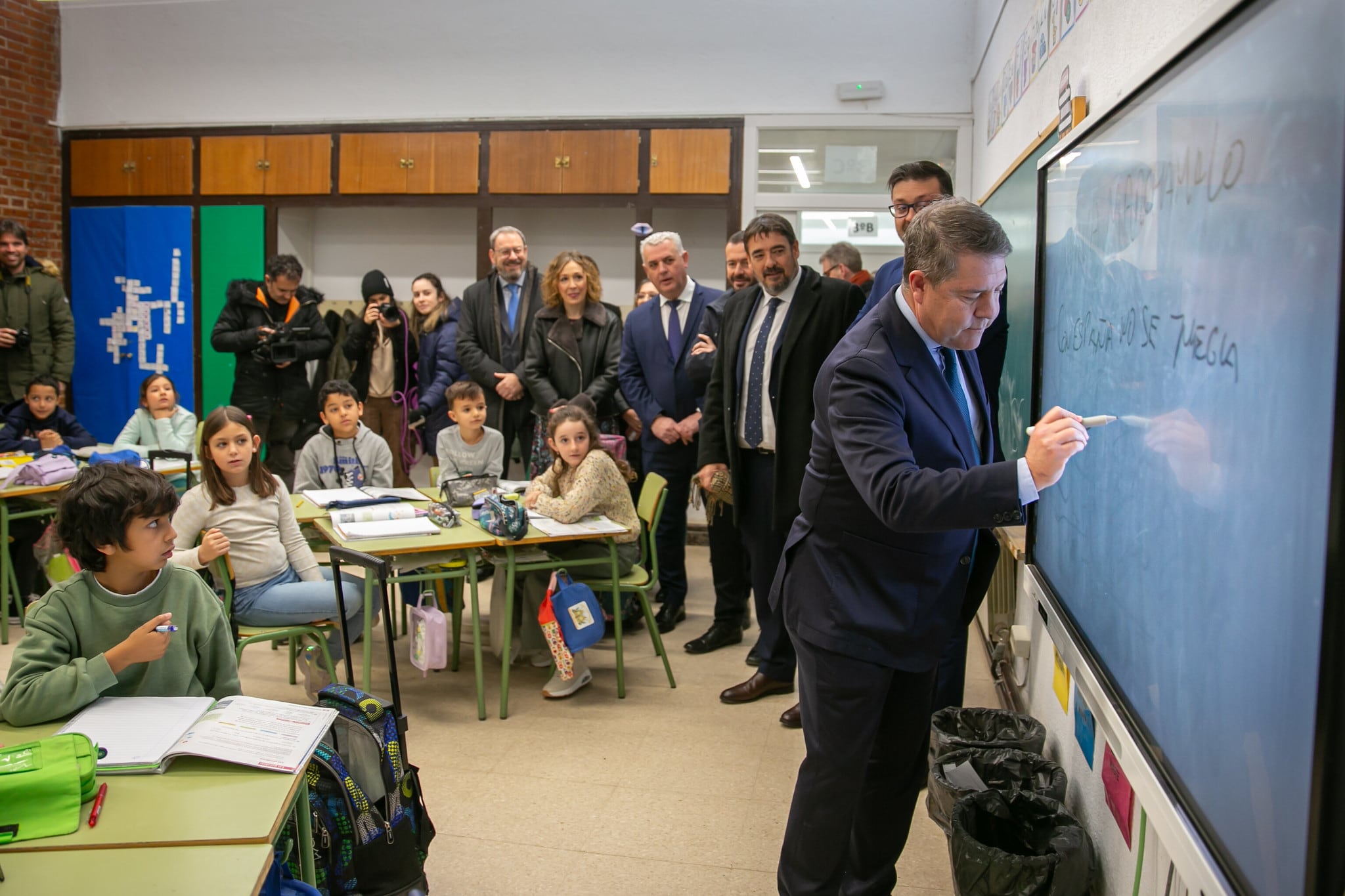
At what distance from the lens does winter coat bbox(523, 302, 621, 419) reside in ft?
15.5

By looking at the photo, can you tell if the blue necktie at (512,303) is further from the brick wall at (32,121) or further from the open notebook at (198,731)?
the brick wall at (32,121)

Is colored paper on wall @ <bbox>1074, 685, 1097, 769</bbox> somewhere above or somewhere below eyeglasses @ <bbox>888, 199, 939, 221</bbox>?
below

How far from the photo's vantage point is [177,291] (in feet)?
23.1

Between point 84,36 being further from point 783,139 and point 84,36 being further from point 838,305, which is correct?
point 838,305

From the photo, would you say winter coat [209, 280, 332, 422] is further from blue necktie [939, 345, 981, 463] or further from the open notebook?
blue necktie [939, 345, 981, 463]

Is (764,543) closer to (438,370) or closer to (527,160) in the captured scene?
(438,370)

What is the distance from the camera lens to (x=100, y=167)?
715 centimetres

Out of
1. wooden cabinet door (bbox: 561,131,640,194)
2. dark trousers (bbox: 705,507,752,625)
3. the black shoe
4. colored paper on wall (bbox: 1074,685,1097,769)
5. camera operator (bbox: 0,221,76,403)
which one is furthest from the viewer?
wooden cabinet door (bbox: 561,131,640,194)

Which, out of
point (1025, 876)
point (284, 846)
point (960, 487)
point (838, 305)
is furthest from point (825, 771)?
point (838, 305)

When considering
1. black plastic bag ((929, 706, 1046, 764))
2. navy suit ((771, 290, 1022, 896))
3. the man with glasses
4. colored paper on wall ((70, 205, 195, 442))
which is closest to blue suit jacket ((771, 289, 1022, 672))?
navy suit ((771, 290, 1022, 896))

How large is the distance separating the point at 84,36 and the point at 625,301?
4297 millimetres

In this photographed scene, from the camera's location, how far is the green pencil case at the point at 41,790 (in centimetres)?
136

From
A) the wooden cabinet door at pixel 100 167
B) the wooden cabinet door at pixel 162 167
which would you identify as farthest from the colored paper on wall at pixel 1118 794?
the wooden cabinet door at pixel 100 167

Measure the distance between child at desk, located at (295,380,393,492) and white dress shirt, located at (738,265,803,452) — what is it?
5.80 feet
